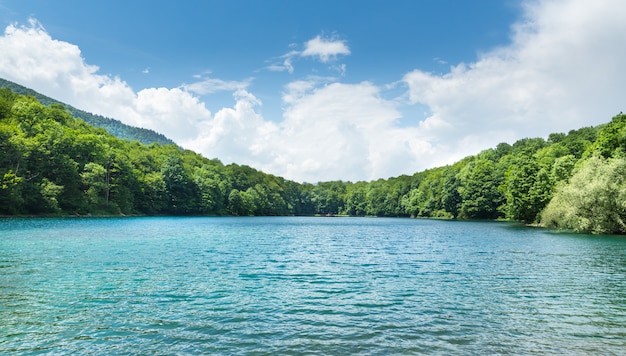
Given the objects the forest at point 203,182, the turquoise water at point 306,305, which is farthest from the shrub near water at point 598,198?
the turquoise water at point 306,305

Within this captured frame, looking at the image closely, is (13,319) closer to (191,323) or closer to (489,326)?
(191,323)

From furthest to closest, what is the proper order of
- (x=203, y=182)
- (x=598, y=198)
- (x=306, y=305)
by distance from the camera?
(x=203, y=182), (x=598, y=198), (x=306, y=305)

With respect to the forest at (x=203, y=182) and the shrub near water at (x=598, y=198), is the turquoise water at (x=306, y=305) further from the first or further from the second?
the forest at (x=203, y=182)

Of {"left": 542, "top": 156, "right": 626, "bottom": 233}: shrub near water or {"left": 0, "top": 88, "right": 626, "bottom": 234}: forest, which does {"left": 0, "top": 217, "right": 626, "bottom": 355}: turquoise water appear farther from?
{"left": 0, "top": 88, "right": 626, "bottom": 234}: forest

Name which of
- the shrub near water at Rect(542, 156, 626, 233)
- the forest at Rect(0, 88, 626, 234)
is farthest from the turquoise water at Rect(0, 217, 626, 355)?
the forest at Rect(0, 88, 626, 234)

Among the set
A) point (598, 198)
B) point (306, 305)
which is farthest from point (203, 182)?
point (306, 305)

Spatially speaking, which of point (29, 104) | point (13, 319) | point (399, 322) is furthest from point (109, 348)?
point (29, 104)

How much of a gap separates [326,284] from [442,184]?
6010 inches

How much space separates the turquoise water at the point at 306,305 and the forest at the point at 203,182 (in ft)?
112

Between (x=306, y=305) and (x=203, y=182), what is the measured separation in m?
163

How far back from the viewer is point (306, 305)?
58.5ft

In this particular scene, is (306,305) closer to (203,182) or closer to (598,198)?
(598,198)

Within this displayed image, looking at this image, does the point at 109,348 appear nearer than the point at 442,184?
Yes

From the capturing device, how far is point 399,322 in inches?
599
